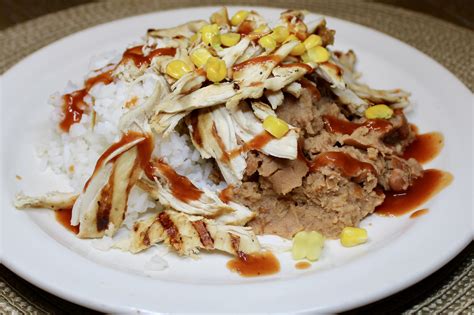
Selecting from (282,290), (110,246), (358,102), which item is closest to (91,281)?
(110,246)

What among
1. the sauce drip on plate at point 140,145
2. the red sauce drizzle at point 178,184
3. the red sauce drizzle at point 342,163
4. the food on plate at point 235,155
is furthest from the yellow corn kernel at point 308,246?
the sauce drip on plate at point 140,145

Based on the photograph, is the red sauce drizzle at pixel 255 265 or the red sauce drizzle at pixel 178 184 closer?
the red sauce drizzle at pixel 255 265

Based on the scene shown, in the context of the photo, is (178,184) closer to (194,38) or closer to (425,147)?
(194,38)

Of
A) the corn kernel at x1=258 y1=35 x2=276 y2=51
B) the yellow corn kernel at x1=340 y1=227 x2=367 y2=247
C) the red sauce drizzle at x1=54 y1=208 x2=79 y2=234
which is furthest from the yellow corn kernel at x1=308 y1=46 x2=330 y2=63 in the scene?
the red sauce drizzle at x1=54 y1=208 x2=79 y2=234

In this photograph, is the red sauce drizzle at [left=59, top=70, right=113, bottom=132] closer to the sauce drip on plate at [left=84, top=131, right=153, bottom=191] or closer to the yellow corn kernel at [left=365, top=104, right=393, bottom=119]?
the sauce drip on plate at [left=84, top=131, right=153, bottom=191]

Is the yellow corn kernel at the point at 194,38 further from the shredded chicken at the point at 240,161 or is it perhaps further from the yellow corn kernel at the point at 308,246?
the yellow corn kernel at the point at 308,246

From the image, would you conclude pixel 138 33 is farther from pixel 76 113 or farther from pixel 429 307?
pixel 429 307
